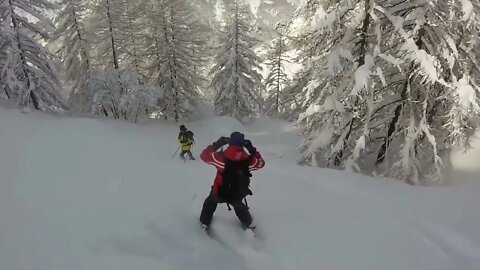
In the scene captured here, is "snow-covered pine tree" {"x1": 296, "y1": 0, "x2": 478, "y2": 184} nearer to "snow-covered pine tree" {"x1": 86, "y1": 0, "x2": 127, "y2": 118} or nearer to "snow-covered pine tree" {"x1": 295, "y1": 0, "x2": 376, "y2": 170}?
"snow-covered pine tree" {"x1": 295, "y1": 0, "x2": 376, "y2": 170}

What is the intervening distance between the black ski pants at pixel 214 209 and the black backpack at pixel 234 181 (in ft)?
0.39

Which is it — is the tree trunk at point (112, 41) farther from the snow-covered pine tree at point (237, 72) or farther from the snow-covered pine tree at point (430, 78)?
the snow-covered pine tree at point (430, 78)

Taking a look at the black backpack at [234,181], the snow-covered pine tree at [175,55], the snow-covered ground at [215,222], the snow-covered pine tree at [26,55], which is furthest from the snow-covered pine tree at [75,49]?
the black backpack at [234,181]

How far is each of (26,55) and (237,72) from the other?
15521 millimetres

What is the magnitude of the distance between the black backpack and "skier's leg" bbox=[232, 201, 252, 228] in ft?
0.44

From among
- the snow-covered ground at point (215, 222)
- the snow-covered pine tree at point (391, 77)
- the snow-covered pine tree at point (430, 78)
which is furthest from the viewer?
the snow-covered pine tree at point (391, 77)

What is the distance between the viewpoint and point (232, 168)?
621 centimetres

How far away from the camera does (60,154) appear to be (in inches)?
471

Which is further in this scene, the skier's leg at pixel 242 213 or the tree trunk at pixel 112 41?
the tree trunk at pixel 112 41

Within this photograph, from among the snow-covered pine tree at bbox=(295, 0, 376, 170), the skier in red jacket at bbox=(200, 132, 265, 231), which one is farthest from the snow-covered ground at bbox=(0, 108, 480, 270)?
the snow-covered pine tree at bbox=(295, 0, 376, 170)

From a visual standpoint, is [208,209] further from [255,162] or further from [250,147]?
[250,147]

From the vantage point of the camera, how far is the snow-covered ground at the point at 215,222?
5.87 meters

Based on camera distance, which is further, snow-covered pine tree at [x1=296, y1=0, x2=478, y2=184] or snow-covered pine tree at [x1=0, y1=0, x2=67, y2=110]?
snow-covered pine tree at [x1=0, y1=0, x2=67, y2=110]

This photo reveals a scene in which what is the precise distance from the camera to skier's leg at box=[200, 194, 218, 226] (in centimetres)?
650
